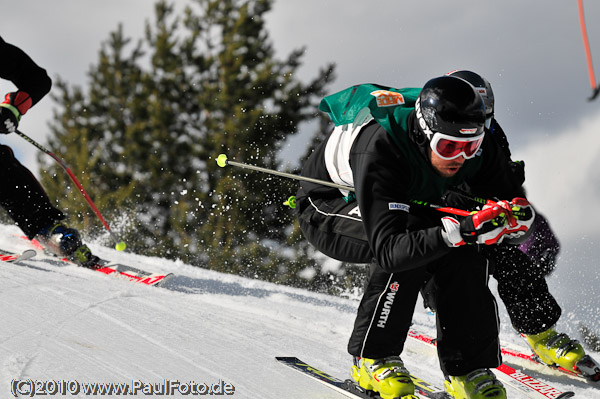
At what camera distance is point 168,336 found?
3.36 meters

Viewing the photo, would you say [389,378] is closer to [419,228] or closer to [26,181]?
[419,228]

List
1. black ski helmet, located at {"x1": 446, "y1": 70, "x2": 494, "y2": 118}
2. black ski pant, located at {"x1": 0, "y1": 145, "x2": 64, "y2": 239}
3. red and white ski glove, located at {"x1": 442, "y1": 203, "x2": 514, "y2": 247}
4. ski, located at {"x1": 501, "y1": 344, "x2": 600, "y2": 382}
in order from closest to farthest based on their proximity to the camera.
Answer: red and white ski glove, located at {"x1": 442, "y1": 203, "x2": 514, "y2": 247}
ski, located at {"x1": 501, "y1": 344, "x2": 600, "y2": 382}
black ski helmet, located at {"x1": 446, "y1": 70, "x2": 494, "y2": 118}
black ski pant, located at {"x1": 0, "y1": 145, "x2": 64, "y2": 239}

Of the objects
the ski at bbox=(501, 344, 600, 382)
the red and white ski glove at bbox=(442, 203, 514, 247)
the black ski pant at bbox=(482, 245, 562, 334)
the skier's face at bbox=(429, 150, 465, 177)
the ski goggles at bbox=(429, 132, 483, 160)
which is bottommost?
the ski at bbox=(501, 344, 600, 382)

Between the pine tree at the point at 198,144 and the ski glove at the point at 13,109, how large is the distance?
11578mm

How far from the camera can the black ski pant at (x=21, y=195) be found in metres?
5.16

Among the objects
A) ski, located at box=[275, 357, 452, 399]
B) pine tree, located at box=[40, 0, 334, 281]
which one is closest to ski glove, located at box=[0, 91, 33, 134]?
ski, located at box=[275, 357, 452, 399]

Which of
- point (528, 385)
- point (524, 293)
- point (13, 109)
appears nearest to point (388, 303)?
point (528, 385)

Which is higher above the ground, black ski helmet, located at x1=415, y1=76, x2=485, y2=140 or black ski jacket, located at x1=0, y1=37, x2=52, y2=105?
black ski jacket, located at x1=0, y1=37, x2=52, y2=105

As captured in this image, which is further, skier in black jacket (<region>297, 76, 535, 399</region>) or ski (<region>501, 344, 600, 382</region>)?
ski (<region>501, 344, 600, 382</region>)

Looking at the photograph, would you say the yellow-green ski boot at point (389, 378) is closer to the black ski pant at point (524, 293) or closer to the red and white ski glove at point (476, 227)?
the red and white ski glove at point (476, 227)

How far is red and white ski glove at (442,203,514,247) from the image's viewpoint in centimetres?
221

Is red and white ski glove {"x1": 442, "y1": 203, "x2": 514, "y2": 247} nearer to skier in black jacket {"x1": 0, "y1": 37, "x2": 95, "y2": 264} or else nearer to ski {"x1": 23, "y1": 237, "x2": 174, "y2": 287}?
ski {"x1": 23, "y1": 237, "x2": 174, "y2": 287}

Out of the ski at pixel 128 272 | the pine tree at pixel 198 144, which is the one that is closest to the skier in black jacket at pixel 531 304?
the ski at pixel 128 272

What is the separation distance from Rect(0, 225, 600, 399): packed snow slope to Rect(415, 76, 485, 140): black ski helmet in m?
1.22
